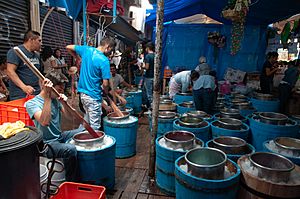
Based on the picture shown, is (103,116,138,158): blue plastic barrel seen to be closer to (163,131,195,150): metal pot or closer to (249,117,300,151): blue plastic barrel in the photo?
(163,131,195,150): metal pot

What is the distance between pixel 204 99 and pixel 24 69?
12.3 feet

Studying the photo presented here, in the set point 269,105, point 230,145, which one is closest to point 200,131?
point 230,145

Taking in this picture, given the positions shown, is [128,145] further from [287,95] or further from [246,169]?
[287,95]

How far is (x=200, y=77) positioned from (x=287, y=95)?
135 inches

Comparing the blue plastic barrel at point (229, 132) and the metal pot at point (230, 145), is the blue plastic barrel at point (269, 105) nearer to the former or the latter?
the blue plastic barrel at point (229, 132)

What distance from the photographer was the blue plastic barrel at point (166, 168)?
2.98 m

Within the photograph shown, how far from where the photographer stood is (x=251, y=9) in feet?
22.8

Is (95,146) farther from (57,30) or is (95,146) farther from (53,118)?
(57,30)

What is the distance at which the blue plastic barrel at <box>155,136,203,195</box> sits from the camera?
9.78 ft

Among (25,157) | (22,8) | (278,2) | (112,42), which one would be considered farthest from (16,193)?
(278,2)

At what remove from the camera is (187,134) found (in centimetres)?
332

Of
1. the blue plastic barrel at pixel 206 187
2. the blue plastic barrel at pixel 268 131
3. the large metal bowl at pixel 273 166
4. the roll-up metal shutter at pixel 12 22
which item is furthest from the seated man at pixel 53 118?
the roll-up metal shutter at pixel 12 22

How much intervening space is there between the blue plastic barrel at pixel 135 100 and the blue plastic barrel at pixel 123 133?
234 cm

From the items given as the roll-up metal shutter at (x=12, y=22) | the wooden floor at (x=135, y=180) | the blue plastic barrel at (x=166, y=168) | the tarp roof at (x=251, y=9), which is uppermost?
the tarp roof at (x=251, y=9)
